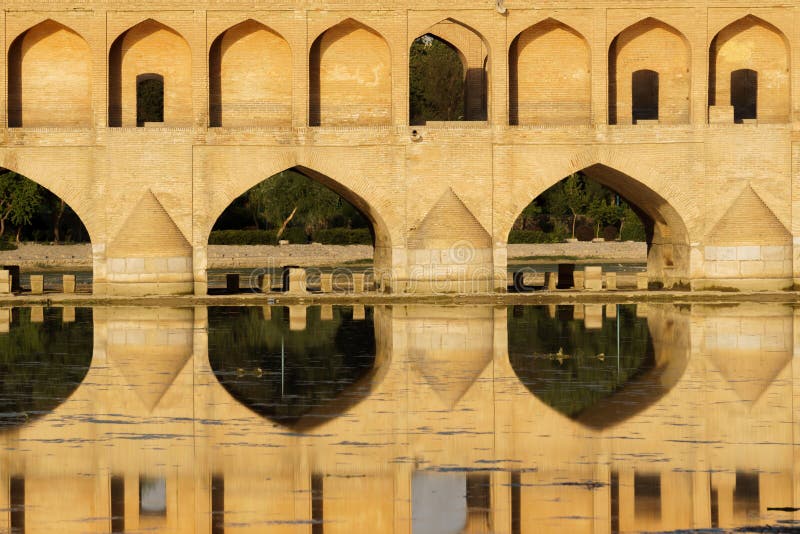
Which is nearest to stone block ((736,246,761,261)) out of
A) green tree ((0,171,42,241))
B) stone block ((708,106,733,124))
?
stone block ((708,106,733,124))

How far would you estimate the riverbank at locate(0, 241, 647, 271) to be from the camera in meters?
42.4

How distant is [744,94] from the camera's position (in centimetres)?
3094

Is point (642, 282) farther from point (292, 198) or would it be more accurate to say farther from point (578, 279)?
point (292, 198)

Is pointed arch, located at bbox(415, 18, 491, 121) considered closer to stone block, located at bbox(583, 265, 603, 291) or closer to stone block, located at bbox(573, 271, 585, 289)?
stone block, located at bbox(573, 271, 585, 289)

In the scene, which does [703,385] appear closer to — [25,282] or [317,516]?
[317,516]

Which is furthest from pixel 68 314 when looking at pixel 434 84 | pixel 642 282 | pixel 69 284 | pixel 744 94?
pixel 434 84

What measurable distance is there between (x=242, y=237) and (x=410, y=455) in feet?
116

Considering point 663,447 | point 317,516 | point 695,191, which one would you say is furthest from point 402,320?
point 317,516

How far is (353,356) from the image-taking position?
731 inches

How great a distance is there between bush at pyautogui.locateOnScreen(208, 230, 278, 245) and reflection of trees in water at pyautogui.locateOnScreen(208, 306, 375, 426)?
20810 mm

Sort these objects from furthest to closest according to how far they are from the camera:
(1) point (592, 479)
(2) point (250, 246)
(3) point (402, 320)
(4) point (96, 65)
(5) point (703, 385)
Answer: (2) point (250, 246)
(4) point (96, 65)
(3) point (402, 320)
(5) point (703, 385)
(1) point (592, 479)

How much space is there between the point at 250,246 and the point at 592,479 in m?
35.3

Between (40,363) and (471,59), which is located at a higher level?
(471,59)

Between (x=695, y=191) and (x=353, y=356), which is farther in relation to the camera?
(x=695, y=191)
